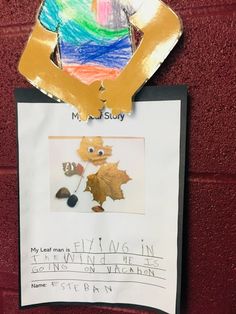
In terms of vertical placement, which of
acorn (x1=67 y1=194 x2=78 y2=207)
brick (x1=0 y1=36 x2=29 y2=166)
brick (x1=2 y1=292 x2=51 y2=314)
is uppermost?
brick (x1=0 y1=36 x2=29 y2=166)

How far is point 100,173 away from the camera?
677 millimetres

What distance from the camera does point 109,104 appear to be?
2.13 feet

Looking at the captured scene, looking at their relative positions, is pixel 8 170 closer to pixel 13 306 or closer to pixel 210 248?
pixel 13 306

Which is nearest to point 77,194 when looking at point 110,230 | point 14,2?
point 110,230

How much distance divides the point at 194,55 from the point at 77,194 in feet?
0.93

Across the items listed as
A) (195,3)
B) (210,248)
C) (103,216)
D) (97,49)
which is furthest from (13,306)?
(195,3)

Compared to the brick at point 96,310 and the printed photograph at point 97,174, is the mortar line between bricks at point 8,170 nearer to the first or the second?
the printed photograph at point 97,174

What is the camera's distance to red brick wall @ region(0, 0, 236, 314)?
614mm

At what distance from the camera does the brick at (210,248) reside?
64 centimetres

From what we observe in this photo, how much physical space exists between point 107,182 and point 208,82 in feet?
0.71

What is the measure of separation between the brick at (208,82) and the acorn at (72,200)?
0.19 meters

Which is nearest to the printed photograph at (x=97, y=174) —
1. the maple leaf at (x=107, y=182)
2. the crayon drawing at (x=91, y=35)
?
the maple leaf at (x=107, y=182)

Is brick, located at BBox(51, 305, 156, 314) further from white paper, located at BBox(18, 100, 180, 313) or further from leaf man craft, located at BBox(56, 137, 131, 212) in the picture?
leaf man craft, located at BBox(56, 137, 131, 212)

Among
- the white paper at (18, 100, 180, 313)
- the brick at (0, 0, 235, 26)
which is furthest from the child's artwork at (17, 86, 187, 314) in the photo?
the brick at (0, 0, 235, 26)
